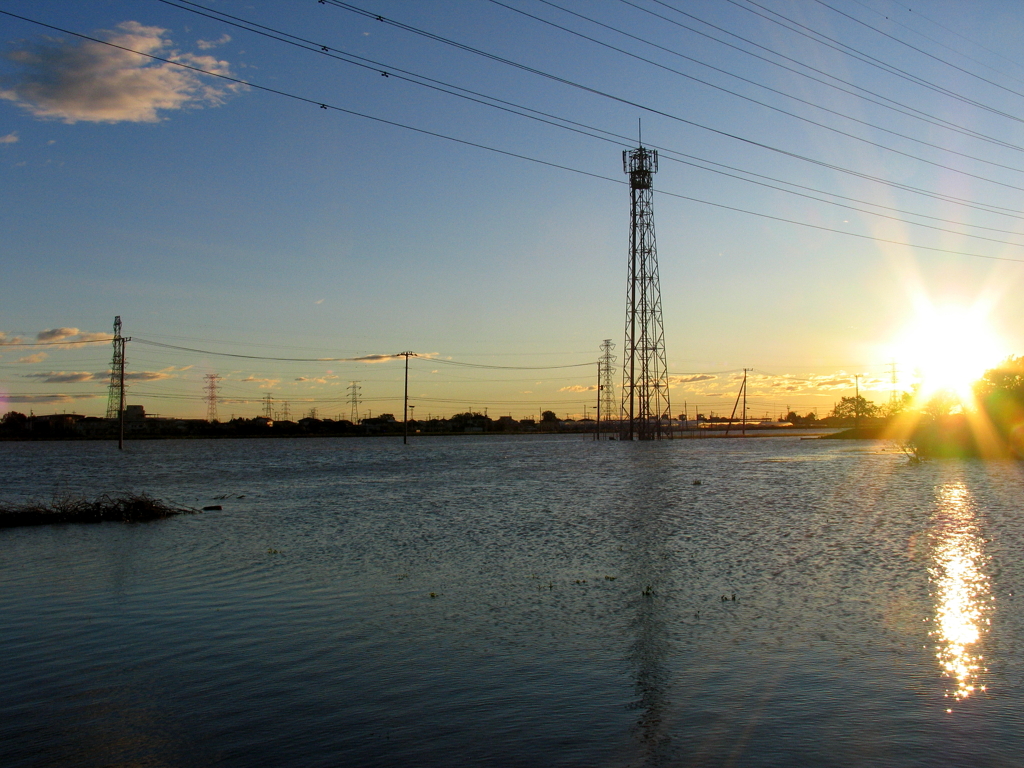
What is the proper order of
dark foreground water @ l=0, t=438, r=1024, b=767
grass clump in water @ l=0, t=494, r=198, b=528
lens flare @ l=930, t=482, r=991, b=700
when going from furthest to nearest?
grass clump in water @ l=0, t=494, r=198, b=528 < lens flare @ l=930, t=482, r=991, b=700 < dark foreground water @ l=0, t=438, r=1024, b=767

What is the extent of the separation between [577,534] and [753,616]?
11.3 metres

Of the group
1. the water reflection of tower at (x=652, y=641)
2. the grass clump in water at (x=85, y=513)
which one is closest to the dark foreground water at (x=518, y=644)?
the water reflection of tower at (x=652, y=641)

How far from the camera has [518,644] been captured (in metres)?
11.9

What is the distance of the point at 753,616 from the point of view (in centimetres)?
1337

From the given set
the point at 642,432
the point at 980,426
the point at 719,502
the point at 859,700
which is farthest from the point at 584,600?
the point at 642,432

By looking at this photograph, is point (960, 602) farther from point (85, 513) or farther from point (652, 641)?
point (85, 513)

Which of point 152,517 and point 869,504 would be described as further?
point 869,504

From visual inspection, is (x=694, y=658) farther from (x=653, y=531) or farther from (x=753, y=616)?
(x=653, y=531)

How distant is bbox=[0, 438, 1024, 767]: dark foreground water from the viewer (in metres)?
8.14

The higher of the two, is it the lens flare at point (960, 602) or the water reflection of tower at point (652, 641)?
the lens flare at point (960, 602)

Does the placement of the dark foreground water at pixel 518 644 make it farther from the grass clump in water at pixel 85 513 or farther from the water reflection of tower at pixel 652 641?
the grass clump in water at pixel 85 513

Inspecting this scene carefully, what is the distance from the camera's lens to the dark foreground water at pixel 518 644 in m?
8.14

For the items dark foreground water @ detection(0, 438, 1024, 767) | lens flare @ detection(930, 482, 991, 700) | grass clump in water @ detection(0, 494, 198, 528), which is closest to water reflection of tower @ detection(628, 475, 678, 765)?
dark foreground water @ detection(0, 438, 1024, 767)

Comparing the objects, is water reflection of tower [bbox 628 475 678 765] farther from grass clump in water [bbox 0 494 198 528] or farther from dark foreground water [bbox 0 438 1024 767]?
grass clump in water [bbox 0 494 198 528]
